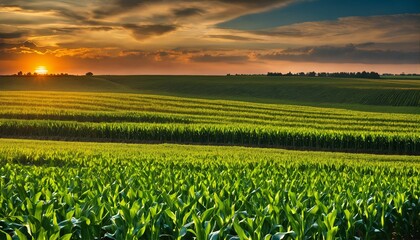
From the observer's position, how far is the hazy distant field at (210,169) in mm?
7398

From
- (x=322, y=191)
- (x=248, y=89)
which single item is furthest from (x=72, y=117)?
(x=248, y=89)

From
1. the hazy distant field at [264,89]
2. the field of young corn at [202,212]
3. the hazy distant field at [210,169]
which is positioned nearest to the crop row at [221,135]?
the hazy distant field at [210,169]

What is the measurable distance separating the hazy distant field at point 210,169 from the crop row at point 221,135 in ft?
0.27

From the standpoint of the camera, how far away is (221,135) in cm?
3856

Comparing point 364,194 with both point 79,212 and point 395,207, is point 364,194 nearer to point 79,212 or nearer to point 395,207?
point 395,207

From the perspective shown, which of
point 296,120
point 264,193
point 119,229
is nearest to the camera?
point 119,229

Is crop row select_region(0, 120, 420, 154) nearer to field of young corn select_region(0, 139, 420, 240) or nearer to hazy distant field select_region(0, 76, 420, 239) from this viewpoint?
hazy distant field select_region(0, 76, 420, 239)

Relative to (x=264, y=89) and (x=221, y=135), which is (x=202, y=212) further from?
(x=264, y=89)

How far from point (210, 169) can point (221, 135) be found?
21414mm

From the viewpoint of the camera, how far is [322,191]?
1066cm

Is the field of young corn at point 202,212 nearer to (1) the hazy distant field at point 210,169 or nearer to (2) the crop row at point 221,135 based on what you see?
(1) the hazy distant field at point 210,169

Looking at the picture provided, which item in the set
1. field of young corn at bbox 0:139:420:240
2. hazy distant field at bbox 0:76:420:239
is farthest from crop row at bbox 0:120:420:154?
field of young corn at bbox 0:139:420:240

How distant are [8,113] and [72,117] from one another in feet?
18.8

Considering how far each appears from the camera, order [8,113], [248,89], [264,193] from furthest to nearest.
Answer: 1. [248,89]
2. [8,113]
3. [264,193]
